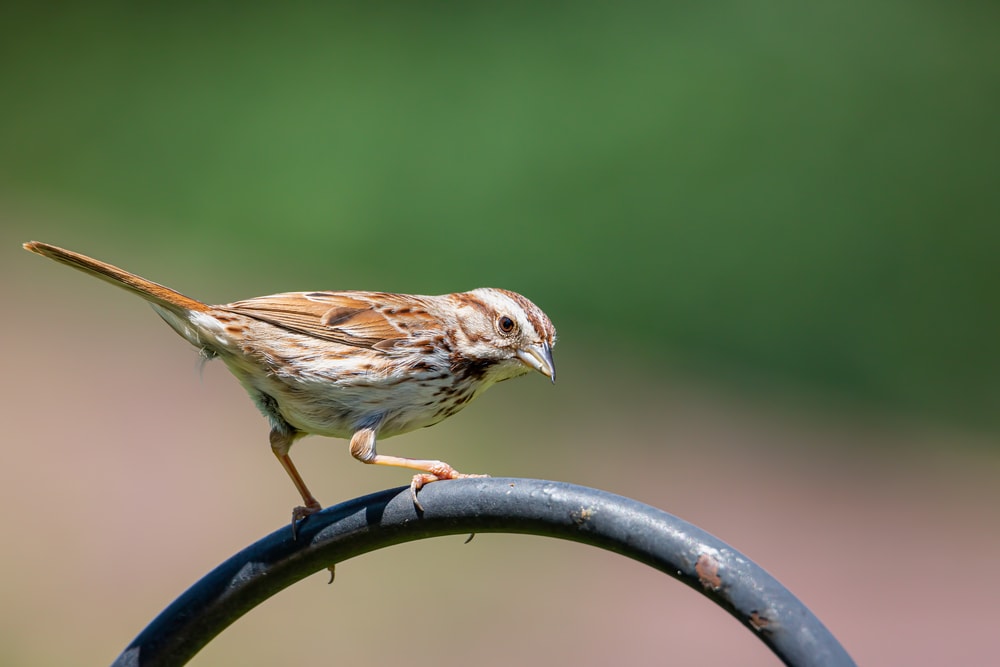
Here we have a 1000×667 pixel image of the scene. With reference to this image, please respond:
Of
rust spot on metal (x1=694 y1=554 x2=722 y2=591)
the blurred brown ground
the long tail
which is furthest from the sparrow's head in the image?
the blurred brown ground

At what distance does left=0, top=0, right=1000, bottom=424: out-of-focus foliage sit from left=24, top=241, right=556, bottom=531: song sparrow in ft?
16.6

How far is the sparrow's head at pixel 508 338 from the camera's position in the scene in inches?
151

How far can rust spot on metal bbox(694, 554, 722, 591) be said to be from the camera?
2271 millimetres

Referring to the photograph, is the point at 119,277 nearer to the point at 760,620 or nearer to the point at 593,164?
the point at 760,620

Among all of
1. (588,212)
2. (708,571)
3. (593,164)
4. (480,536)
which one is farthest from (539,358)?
(593,164)

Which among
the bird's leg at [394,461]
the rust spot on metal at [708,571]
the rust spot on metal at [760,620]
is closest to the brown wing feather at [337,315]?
the bird's leg at [394,461]

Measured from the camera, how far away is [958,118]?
10680 mm

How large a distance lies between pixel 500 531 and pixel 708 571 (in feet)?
1.66

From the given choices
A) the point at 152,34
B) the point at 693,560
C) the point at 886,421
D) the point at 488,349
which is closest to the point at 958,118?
the point at 886,421

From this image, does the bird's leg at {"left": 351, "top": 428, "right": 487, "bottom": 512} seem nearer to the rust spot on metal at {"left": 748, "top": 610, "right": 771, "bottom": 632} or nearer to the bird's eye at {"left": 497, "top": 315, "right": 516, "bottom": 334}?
the bird's eye at {"left": 497, "top": 315, "right": 516, "bottom": 334}

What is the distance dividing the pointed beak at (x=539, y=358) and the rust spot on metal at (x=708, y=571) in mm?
1512

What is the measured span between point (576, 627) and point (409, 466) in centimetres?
356

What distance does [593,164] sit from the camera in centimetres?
979

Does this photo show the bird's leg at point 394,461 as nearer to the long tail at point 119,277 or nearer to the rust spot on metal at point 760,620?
the long tail at point 119,277
